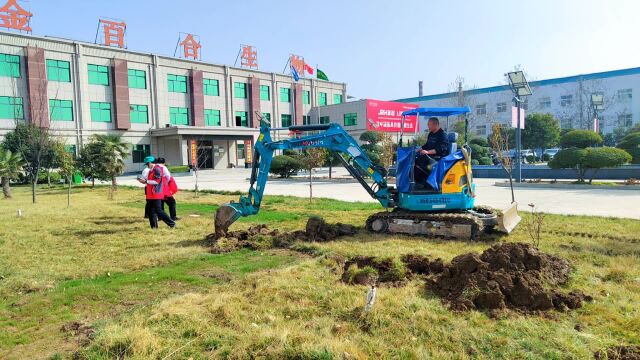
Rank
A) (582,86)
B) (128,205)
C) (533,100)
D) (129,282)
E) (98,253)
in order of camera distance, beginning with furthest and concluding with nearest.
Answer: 1. (533,100)
2. (582,86)
3. (128,205)
4. (98,253)
5. (129,282)

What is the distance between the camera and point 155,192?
9.80 m

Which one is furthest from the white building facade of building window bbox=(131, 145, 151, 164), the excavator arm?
the excavator arm

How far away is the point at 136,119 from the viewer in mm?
41688

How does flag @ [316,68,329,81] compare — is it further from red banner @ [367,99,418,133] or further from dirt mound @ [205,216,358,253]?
dirt mound @ [205,216,358,253]

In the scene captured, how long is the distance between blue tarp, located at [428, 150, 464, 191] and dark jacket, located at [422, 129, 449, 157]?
13 cm

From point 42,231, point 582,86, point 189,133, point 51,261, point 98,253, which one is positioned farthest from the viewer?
point 582,86

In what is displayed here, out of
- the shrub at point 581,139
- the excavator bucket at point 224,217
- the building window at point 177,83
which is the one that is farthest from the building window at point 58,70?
the shrub at point 581,139

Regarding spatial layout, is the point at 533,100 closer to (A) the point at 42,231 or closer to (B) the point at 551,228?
(B) the point at 551,228

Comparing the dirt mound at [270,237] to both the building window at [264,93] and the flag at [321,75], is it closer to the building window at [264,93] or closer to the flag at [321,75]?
the building window at [264,93]

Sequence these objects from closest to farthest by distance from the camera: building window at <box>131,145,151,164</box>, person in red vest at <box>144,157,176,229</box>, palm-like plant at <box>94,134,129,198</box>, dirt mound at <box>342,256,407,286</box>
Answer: dirt mound at <box>342,256,407,286</box> < person in red vest at <box>144,157,176,229</box> < palm-like plant at <box>94,134,129,198</box> < building window at <box>131,145,151,164</box>

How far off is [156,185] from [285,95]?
45.8m

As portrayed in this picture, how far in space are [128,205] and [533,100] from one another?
58.2 metres

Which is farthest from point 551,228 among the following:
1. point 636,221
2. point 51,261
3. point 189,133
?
point 189,133

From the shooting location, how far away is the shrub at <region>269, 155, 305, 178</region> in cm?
2917
